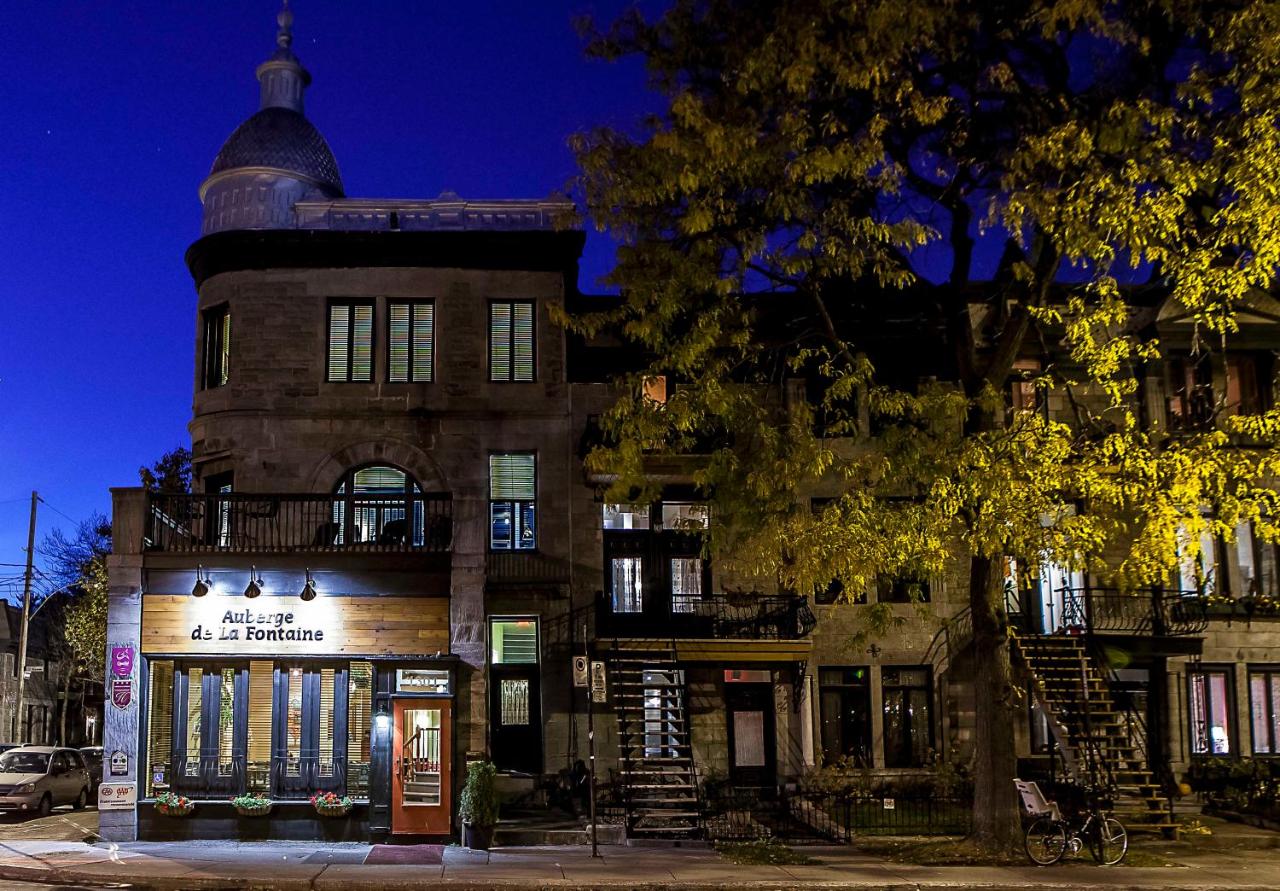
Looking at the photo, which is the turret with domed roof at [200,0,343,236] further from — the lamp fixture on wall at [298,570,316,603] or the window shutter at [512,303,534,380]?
the lamp fixture on wall at [298,570,316,603]

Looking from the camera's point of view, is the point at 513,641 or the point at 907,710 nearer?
Answer: the point at 513,641

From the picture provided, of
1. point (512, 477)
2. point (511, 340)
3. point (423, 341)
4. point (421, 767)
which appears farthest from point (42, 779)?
point (511, 340)

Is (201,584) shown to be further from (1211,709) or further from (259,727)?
(1211,709)

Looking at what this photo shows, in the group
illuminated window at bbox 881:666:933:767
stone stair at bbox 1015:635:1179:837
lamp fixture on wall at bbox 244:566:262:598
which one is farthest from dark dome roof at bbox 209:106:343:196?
stone stair at bbox 1015:635:1179:837

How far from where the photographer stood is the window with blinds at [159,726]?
22859mm

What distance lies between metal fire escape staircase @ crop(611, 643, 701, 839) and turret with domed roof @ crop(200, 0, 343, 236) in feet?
42.4

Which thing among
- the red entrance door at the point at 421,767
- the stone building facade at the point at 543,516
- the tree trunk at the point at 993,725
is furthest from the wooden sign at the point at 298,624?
the tree trunk at the point at 993,725

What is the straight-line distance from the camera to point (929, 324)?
1161 inches

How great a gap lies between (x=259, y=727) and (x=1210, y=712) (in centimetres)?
2090

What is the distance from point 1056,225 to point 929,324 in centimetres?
1096

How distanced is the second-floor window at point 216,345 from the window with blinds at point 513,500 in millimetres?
6426

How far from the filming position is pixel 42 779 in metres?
29.2

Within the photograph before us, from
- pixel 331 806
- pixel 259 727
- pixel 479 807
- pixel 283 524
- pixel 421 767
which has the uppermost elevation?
pixel 283 524

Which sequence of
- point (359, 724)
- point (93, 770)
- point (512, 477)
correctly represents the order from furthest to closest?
1. point (93, 770)
2. point (512, 477)
3. point (359, 724)
